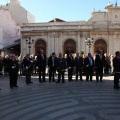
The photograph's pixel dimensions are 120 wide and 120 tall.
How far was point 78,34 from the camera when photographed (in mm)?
41656

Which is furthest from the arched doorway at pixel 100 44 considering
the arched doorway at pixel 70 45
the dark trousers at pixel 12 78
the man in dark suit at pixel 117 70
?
the dark trousers at pixel 12 78

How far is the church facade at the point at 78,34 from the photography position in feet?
135

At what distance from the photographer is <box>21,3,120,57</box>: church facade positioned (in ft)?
135

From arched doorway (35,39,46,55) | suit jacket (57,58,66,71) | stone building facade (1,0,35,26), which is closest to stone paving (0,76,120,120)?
suit jacket (57,58,66,71)

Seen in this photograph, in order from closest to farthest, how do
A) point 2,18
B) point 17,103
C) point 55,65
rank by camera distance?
point 17,103
point 55,65
point 2,18

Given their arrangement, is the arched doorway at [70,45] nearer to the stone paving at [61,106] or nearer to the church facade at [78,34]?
the church facade at [78,34]

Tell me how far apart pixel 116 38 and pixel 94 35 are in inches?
135

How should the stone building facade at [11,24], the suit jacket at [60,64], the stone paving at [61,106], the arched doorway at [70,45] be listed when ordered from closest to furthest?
1. the stone paving at [61,106]
2. the suit jacket at [60,64]
3. the arched doorway at [70,45]
4. the stone building facade at [11,24]

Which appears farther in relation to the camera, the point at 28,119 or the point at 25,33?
the point at 25,33

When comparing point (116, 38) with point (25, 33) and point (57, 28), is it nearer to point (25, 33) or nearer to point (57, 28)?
point (57, 28)

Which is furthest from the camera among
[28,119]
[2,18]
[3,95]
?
[2,18]

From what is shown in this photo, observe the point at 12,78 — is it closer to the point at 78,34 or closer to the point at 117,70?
the point at 117,70

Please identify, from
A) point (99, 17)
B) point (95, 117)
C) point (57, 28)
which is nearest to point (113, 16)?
point (99, 17)

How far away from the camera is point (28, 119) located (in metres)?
7.23
